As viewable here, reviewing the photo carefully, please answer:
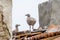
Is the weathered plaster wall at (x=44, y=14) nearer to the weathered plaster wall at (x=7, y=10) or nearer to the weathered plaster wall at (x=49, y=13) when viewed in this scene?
the weathered plaster wall at (x=49, y=13)

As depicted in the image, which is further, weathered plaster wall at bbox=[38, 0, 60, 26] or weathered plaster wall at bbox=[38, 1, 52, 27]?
weathered plaster wall at bbox=[38, 1, 52, 27]

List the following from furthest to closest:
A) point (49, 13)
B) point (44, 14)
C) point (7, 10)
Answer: point (44, 14) → point (49, 13) → point (7, 10)

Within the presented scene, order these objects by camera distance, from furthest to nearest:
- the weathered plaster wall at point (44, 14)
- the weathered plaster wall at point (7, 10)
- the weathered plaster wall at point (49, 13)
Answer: the weathered plaster wall at point (44, 14), the weathered plaster wall at point (49, 13), the weathered plaster wall at point (7, 10)

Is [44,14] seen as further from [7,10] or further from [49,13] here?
[7,10]

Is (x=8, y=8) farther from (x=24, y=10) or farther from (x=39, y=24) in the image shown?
(x=24, y=10)

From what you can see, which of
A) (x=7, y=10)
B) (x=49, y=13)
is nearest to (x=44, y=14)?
(x=49, y=13)

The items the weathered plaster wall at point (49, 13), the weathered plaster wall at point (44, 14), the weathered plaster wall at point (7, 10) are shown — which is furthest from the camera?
the weathered plaster wall at point (44, 14)

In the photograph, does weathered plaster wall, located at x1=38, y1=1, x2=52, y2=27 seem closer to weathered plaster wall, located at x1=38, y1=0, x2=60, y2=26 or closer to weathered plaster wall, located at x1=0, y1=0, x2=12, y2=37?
weathered plaster wall, located at x1=38, y1=0, x2=60, y2=26

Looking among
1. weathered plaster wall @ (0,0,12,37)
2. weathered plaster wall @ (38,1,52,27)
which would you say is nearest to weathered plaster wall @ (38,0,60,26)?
weathered plaster wall @ (38,1,52,27)

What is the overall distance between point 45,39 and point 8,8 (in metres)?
0.52

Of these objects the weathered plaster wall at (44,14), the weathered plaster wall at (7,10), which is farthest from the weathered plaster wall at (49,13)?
the weathered plaster wall at (7,10)

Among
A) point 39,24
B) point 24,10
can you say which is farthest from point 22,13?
point 39,24

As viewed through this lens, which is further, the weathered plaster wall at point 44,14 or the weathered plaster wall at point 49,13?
the weathered plaster wall at point 44,14

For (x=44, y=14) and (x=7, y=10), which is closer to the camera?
(x=7, y=10)
